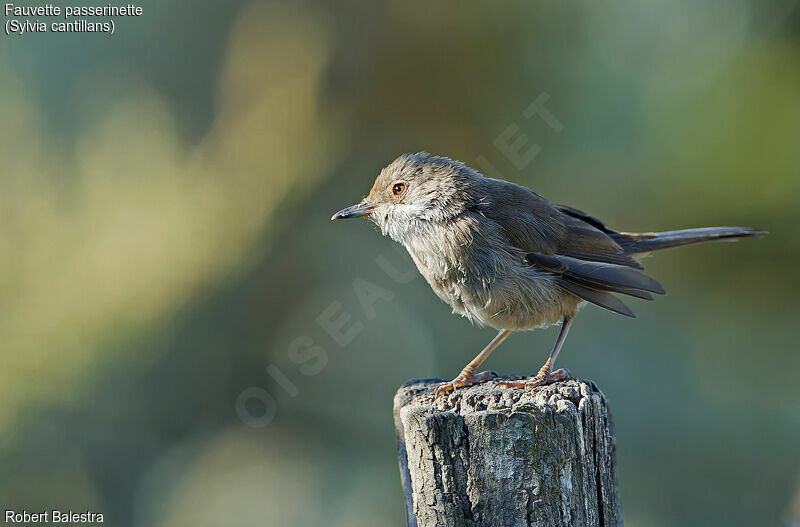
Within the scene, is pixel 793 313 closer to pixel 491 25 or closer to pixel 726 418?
pixel 726 418

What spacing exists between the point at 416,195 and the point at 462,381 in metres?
1.26

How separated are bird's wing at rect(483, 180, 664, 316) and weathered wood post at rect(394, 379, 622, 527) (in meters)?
1.46

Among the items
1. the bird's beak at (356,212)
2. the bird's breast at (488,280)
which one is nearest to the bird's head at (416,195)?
the bird's beak at (356,212)

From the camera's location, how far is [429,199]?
4410 millimetres

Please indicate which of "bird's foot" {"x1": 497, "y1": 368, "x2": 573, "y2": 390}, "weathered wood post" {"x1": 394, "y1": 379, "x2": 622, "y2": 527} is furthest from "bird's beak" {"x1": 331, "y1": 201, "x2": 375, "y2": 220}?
"weathered wood post" {"x1": 394, "y1": 379, "x2": 622, "y2": 527}

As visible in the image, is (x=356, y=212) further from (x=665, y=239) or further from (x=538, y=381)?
(x=665, y=239)

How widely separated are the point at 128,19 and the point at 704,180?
5821 mm

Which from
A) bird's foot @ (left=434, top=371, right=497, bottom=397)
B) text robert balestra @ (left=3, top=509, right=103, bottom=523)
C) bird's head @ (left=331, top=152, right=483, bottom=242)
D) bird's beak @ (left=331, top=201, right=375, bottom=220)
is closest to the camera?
bird's foot @ (left=434, top=371, right=497, bottom=397)

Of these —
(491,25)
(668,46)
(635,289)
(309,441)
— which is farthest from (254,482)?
(668,46)

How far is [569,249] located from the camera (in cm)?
447

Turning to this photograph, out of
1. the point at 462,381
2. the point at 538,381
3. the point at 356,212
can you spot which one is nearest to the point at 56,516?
the point at 356,212

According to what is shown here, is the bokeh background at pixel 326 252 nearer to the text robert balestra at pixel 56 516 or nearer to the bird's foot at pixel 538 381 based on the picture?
the text robert balestra at pixel 56 516

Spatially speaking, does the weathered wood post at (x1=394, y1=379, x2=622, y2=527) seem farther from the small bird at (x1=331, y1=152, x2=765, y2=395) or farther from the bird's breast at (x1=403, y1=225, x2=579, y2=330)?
the bird's breast at (x1=403, y1=225, x2=579, y2=330)

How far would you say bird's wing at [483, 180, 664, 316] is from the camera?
4188mm
